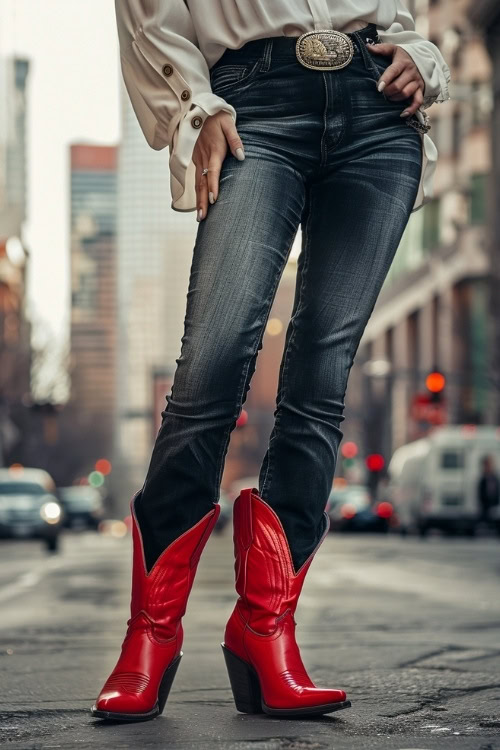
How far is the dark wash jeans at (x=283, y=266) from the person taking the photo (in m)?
3.39

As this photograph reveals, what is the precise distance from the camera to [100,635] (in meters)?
5.98

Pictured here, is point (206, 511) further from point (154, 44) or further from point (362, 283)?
point (154, 44)

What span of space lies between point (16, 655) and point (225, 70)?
226 centimetres

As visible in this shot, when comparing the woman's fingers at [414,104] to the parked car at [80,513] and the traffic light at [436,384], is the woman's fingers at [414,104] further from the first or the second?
the parked car at [80,513]

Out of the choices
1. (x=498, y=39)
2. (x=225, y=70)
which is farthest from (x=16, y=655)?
(x=498, y=39)

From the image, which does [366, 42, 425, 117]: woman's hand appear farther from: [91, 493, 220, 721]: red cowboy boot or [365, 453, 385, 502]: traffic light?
[365, 453, 385, 502]: traffic light

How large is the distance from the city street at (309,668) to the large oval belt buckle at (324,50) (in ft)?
4.62

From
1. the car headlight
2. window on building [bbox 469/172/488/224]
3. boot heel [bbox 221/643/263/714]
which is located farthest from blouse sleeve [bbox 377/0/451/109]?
window on building [bbox 469/172/488/224]

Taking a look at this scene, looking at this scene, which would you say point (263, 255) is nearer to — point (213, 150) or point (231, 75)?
point (213, 150)

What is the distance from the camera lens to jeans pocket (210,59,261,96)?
3.53 metres

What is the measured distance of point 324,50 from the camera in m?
3.52

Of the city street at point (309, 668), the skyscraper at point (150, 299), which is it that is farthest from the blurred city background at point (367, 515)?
the skyscraper at point (150, 299)

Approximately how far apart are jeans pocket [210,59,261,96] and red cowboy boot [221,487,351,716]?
899 mm

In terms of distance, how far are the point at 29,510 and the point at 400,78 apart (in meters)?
24.6
